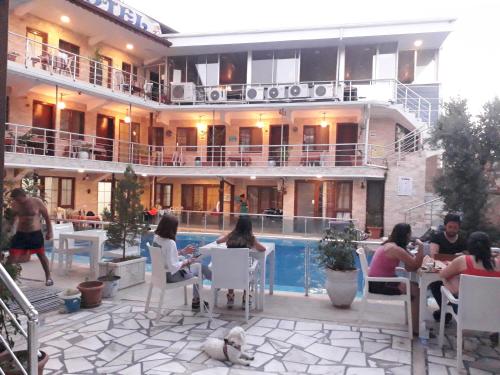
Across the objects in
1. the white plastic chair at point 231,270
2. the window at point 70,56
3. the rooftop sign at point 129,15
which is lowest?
the white plastic chair at point 231,270

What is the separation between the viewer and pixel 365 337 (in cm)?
430

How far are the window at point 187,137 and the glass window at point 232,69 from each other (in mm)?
3083

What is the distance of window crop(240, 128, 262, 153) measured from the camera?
62.9ft

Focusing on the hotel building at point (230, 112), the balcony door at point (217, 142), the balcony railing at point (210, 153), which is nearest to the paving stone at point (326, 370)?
the hotel building at point (230, 112)

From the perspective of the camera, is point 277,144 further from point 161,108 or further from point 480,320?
point 480,320

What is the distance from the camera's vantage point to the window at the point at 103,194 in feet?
59.1

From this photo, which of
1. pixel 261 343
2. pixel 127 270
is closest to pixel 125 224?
pixel 127 270

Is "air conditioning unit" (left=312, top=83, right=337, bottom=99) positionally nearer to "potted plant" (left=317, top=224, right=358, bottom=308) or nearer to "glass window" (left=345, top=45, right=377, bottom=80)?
"glass window" (left=345, top=45, right=377, bottom=80)

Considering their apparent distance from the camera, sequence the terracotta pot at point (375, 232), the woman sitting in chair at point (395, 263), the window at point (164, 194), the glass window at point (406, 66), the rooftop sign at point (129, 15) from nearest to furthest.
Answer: the woman sitting in chair at point (395, 263)
the terracotta pot at point (375, 232)
the rooftop sign at point (129, 15)
the glass window at point (406, 66)
the window at point (164, 194)

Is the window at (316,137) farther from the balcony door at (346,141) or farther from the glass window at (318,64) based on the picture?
the glass window at (318,64)

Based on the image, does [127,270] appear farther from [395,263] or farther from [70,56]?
[70,56]

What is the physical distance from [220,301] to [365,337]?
2.11 m

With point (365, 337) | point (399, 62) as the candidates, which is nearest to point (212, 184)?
point (399, 62)

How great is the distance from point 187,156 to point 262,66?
6.03 m
